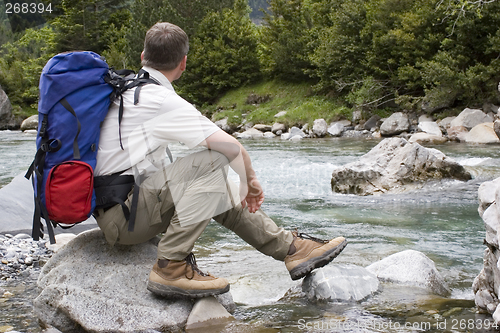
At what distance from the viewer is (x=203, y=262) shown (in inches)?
163

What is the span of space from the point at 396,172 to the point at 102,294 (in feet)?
19.7

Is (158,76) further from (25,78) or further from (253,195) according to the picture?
(25,78)

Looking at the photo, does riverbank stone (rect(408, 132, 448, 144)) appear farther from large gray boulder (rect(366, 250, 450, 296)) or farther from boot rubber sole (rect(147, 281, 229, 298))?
boot rubber sole (rect(147, 281, 229, 298))

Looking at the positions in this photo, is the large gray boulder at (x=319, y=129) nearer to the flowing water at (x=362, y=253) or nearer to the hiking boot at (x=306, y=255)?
the flowing water at (x=362, y=253)

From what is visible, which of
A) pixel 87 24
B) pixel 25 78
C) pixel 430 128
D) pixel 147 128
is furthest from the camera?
pixel 25 78

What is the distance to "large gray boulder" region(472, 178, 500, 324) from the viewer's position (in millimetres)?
2510

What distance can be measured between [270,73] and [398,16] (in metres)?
13.4

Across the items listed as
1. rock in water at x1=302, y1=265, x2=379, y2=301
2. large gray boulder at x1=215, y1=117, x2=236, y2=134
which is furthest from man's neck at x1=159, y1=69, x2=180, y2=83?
large gray boulder at x1=215, y1=117, x2=236, y2=134

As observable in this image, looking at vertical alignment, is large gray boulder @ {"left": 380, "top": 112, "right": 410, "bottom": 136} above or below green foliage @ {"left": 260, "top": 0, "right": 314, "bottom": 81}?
below

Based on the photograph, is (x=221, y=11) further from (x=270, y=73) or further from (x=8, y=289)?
(x=8, y=289)

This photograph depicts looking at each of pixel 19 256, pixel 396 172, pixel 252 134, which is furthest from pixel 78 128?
pixel 252 134

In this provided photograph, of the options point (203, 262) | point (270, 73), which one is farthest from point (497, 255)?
point (270, 73)

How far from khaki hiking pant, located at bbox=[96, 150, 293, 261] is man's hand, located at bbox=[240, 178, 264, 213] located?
3.7 inches

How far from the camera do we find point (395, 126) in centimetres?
2044
